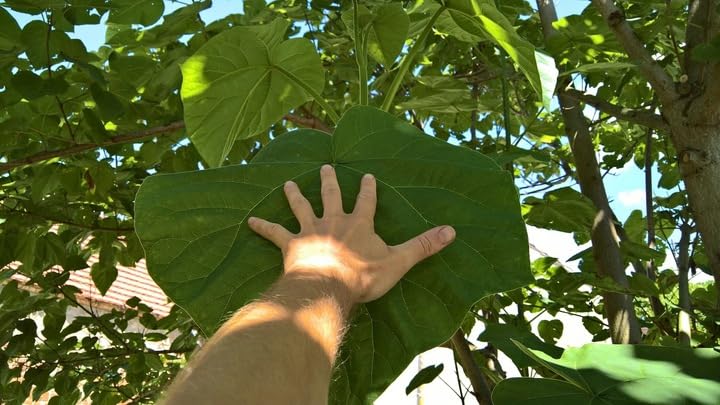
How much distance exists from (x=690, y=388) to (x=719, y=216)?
0.40m

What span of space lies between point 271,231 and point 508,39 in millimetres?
423

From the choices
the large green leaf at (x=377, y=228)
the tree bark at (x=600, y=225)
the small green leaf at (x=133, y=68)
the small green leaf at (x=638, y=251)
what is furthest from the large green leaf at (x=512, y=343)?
the small green leaf at (x=133, y=68)

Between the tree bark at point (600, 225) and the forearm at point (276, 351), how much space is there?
0.97m

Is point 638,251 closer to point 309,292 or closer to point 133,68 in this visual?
point 309,292

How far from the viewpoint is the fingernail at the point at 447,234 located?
91cm

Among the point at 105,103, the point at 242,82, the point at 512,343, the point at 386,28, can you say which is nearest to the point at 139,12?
the point at 105,103

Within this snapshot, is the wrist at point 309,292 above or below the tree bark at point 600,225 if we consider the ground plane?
below

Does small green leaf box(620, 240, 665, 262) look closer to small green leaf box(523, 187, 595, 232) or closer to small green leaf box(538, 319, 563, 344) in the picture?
small green leaf box(523, 187, 595, 232)

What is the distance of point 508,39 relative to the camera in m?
0.99

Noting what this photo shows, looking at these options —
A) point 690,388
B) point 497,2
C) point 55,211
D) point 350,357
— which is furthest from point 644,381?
point 55,211

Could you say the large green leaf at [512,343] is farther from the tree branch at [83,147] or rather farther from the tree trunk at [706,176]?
the tree branch at [83,147]

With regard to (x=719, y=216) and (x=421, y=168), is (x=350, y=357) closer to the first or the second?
(x=421, y=168)

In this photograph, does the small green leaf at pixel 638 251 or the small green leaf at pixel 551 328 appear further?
the small green leaf at pixel 551 328

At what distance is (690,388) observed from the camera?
3.14 feet
